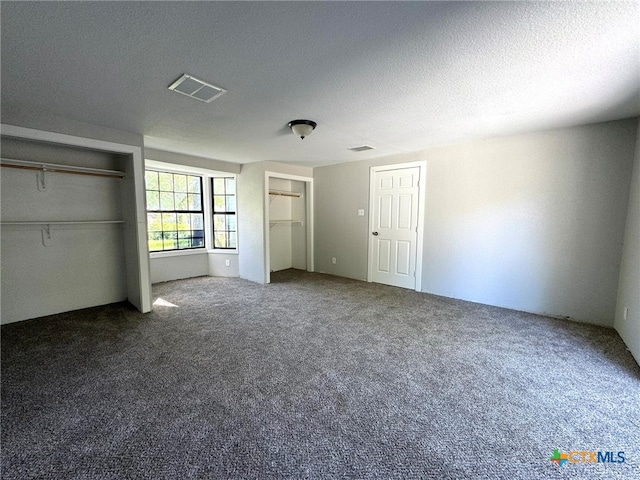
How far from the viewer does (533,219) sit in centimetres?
338

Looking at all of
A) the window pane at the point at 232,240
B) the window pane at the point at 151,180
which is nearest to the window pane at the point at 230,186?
the window pane at the point at 232,240

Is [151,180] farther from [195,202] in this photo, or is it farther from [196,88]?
[196,88]

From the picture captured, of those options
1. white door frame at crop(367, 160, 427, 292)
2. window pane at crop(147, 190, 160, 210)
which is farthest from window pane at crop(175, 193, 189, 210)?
white door frame at crop(367, 160, 427, 292)

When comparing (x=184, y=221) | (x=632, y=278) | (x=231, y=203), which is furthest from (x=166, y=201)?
(x=632, y=278)

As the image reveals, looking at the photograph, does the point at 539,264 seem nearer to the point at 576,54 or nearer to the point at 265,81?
the point at 576,54

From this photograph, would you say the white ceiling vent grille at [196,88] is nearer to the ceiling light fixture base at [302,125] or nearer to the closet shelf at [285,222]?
the ceiling light fixture base at [302,125]

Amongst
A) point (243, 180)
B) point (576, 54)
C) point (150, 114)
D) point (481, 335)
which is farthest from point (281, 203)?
point (576, 54)

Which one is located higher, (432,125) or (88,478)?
(432,125)

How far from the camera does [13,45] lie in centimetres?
161

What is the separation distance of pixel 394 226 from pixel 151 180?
452 centimetres

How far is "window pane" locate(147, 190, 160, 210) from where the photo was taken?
16.1 feet

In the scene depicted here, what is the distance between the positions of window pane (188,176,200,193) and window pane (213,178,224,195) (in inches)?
12.4

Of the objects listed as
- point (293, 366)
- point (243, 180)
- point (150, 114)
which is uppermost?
point (150, 114)

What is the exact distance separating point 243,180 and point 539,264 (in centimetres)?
492
